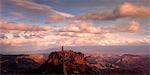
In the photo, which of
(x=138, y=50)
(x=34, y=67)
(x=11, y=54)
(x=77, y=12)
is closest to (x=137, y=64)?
(x=138, y=50)

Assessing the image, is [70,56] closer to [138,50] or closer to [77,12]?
[77,12]

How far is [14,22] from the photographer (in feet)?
15.8

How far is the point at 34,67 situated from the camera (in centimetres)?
482

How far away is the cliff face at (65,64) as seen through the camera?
479cm

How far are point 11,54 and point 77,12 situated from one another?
996 mm

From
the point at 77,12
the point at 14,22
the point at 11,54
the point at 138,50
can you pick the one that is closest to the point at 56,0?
the point at 77,12

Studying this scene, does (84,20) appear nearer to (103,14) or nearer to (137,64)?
(103,14)

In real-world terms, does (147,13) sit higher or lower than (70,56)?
higher

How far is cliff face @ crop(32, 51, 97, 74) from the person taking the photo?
4.79 m

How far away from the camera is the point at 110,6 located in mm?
4852

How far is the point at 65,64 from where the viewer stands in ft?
15.8

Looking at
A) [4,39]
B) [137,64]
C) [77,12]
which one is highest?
[77,12]

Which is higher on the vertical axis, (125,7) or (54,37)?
(125,7)

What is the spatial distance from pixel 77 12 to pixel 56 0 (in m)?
0.31
